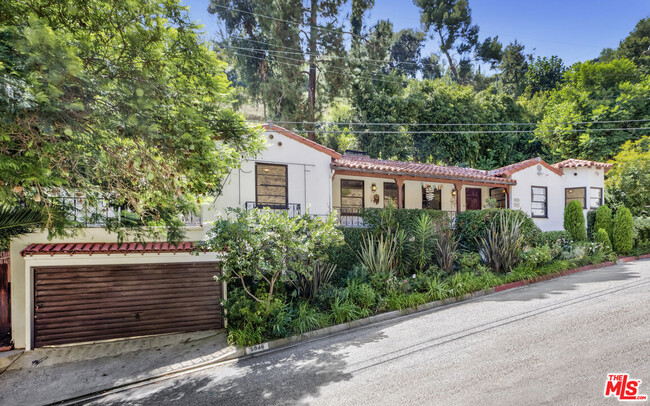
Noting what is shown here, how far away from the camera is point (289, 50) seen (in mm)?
21250

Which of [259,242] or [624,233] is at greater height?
[259,242]


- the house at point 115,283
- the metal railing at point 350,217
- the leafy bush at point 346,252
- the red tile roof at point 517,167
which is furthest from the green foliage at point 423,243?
the red tile roof at point 517,167

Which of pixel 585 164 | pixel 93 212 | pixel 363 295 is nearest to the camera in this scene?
pixel 93 212

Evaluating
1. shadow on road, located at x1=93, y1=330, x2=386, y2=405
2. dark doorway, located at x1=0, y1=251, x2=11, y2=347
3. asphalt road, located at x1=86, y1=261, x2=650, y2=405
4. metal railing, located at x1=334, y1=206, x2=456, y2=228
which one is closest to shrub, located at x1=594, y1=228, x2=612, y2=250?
metal railing, located at x1=334, y1=206, x2=456, y2=228

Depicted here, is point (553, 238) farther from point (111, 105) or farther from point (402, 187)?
point (111, 105)

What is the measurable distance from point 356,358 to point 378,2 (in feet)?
77.5

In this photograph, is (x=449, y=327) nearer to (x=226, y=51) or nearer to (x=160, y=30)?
(x=160, y=30)

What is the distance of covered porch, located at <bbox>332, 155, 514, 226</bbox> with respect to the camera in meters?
14.6

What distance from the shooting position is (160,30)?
5109 mm

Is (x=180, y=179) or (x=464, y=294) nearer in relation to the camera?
(x=180, y=179)

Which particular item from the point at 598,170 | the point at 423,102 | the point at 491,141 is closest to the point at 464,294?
the point at 598,170

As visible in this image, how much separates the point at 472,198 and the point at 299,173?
11343 mm

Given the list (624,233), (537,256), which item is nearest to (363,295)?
(537,256)

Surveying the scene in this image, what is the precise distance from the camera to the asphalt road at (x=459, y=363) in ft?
16.5
